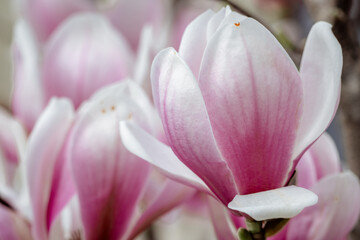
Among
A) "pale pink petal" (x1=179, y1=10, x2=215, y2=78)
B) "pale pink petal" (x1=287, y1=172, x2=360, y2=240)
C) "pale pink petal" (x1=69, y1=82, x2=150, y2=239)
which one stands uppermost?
"pale pink petal" (x1=179, y1=10, x2=215, y2=78)

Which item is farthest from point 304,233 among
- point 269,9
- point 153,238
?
point 269,9

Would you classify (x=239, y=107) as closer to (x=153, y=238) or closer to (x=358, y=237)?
(x=358, y=237)

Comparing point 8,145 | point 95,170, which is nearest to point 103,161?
point 95,170

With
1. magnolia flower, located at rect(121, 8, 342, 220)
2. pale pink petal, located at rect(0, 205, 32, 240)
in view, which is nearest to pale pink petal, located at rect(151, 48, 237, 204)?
magnolia flower, located at rect(121, 8, 342, 220)

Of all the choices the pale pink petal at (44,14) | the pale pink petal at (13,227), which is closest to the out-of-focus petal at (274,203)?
the pale pink petal at (13,227)

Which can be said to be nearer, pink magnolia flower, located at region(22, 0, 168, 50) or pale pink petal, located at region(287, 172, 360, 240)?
pale pink petal, located at region(287, 172, 360, 240)

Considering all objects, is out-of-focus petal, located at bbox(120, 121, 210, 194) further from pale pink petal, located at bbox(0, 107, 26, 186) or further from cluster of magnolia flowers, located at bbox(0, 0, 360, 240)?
pale pink petal, located at bbox(0, 107, 26, 186)
